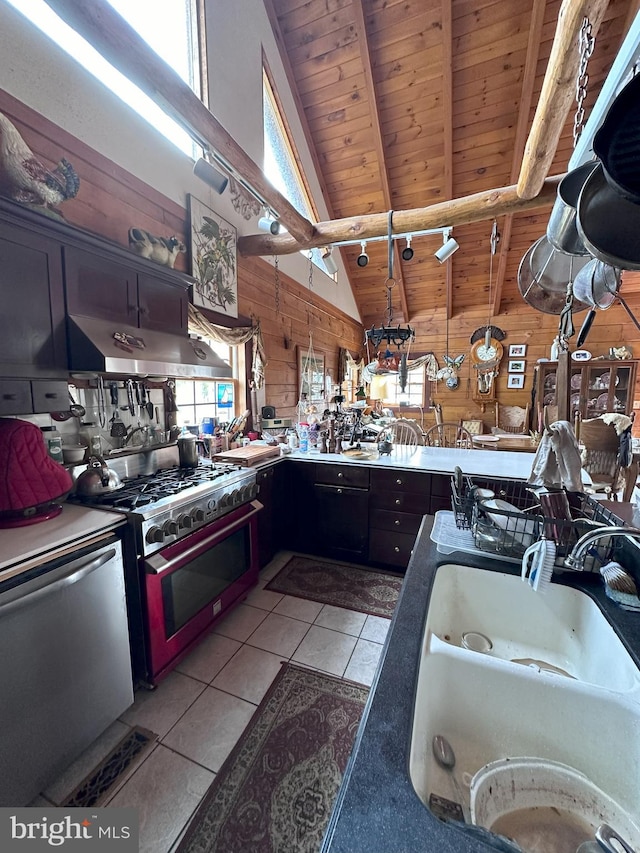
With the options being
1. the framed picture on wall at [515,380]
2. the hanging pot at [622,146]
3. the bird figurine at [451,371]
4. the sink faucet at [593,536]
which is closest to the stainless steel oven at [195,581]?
the sink faucet at [593,536]

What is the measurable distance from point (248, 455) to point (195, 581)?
3.03 feet

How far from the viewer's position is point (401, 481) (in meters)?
2.53

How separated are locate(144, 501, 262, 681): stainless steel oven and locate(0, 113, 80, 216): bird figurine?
1.68m

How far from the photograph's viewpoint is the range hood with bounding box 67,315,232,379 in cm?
154

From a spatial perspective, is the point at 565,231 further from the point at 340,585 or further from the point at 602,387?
the point at 602,387

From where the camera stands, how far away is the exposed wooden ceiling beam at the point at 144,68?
4.22 feet

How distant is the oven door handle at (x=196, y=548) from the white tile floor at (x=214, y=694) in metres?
0.61

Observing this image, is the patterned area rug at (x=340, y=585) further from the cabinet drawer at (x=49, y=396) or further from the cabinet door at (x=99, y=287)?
the cabinet door at (x=99, y=287)

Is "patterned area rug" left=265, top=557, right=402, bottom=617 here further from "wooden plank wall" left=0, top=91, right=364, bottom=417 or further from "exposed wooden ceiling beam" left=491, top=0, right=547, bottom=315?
"exposed wooden ceiling beam" left=491, top=0, right=547, bottom=315

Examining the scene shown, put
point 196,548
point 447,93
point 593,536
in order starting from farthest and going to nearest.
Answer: point 447,93
point 196,548
point 593,536

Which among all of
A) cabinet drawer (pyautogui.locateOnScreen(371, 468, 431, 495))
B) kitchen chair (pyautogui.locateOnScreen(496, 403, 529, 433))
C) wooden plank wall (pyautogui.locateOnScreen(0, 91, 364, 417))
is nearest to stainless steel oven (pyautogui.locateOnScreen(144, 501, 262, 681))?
cabinet drawer (pyautogui.locateOnScreen(371, 468, 431, 495))

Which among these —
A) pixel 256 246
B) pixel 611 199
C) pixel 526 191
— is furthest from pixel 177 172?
pixel 611 199

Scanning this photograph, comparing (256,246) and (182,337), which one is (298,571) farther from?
(256,246)

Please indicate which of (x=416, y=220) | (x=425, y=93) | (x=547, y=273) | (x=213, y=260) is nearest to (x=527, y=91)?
(x=425, y=93)
